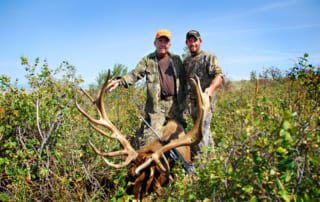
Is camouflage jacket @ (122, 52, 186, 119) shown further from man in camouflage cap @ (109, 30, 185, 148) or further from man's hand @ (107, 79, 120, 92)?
man's hand @ (107, 79, 120, 92)

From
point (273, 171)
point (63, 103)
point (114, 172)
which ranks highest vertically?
point (63, 103)

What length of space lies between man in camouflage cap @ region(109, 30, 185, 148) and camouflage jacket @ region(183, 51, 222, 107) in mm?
182

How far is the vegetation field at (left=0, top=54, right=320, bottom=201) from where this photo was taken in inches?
99.8

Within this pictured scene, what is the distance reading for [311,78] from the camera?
4.68 meters

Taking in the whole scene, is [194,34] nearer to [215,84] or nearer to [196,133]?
[215,84]

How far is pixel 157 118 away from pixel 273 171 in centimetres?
291

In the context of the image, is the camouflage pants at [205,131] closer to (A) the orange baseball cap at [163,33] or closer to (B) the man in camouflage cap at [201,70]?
(B) the man in camouflage cap at [201,70]

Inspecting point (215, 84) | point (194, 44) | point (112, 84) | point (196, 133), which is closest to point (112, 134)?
point (112, 84)

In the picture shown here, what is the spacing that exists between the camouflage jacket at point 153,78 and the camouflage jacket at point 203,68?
0.46 ft

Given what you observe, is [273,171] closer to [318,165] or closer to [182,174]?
[318,165]

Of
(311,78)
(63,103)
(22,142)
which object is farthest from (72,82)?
(311,78)

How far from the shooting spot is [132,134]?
5.75 metres

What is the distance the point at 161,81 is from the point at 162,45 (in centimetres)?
56

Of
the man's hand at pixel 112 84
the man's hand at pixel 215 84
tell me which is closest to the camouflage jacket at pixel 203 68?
the man's hand at pixel 215 84
